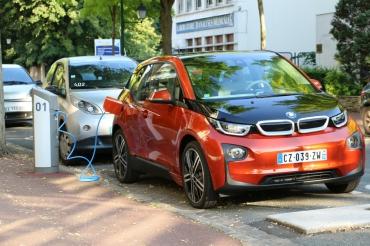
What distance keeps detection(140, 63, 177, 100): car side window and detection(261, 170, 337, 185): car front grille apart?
5.35 feet

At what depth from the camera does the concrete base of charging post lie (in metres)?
9.62

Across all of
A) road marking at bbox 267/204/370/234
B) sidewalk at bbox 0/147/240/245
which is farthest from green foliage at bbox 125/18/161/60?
road marking at bbox 267/204/370/234

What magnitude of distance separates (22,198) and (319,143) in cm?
340

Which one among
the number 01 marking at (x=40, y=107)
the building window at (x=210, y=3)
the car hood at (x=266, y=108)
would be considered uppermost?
the building window at (x=210, y=3)

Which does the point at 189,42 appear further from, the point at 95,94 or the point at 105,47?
the point at 95,94

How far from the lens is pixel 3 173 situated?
384 inches

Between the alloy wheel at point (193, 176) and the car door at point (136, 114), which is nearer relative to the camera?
the alloy wheel at point (193, 176)

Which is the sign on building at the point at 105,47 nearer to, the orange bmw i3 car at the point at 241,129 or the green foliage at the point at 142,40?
the green foliage at the point at 142,40

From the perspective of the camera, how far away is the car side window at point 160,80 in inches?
309

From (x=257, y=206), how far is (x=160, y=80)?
6.69 feet

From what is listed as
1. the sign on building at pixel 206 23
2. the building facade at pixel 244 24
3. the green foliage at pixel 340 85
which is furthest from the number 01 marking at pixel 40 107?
the sign on building at pixel 206 23

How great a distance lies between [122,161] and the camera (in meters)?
9.02

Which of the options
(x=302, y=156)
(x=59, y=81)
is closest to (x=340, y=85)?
(x=59, y=81)

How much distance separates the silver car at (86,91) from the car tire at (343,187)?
162 inches
